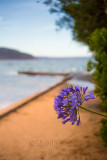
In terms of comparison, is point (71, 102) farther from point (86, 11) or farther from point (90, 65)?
point (86, 11)

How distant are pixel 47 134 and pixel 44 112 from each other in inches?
88.0

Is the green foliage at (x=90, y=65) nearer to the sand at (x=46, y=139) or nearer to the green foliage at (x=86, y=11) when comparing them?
the sand at (x=46, y=139)

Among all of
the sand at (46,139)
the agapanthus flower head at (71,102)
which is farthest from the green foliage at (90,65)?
the agapanthus flower head at (71,102)

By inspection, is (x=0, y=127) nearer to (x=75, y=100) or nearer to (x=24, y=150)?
(x=24, y=150)

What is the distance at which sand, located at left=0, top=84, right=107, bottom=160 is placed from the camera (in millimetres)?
3882

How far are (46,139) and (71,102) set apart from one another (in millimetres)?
3472

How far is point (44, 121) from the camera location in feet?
20.4

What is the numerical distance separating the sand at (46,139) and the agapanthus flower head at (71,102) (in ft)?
8.33

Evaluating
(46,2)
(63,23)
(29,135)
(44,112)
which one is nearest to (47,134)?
(29,135)

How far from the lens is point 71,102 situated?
150 cm

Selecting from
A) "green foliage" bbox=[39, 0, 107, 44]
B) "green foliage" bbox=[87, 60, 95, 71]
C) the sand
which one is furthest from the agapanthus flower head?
"green foliage" bbox=[39, 0, 107, 44]

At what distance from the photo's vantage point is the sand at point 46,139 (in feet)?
12.7

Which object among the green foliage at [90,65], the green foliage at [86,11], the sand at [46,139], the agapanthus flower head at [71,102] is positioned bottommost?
the sand at [46,139]

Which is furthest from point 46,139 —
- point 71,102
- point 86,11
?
point 86,11
